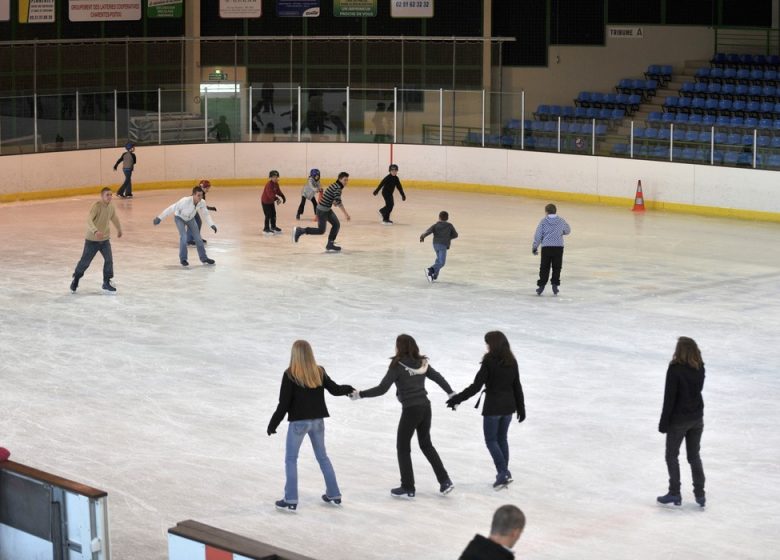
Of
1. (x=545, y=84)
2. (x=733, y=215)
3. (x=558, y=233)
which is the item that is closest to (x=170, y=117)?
(x=545, y=84)

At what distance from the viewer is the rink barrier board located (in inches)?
276

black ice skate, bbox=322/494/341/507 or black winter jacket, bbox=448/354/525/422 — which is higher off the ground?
black winter jacket, bbox=448/354/525/422

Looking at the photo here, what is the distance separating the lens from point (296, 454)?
9.98 meters

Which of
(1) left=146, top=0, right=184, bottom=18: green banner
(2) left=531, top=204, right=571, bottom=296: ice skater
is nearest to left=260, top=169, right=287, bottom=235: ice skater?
(2) left=531, top=204, right=571, bottom=296: ice skater

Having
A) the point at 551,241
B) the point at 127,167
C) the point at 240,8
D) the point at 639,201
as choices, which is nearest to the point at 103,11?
the point at 240,8

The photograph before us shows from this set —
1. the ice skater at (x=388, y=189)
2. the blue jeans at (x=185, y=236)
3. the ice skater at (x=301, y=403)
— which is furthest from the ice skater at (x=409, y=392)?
the ice skater at (x=388, y=189)

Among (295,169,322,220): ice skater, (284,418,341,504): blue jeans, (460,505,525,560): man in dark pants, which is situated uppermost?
(295,169,322,220): ice skater

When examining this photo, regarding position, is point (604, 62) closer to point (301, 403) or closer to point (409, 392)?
point (409, 392)

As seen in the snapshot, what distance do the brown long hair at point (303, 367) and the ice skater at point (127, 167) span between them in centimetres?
1900

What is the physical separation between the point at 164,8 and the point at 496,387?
83.3ft

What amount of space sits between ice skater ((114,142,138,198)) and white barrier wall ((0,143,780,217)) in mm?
1165

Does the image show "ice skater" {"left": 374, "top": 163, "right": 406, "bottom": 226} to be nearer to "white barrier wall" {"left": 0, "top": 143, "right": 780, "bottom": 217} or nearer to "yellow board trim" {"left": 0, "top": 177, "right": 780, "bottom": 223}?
"yellow board trim" {"left": 0, "top": 177, "right": 780, "bottom": 223}

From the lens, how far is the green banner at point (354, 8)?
3431cm

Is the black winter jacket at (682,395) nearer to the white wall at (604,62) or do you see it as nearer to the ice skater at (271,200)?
the ice skater at (271,200)
